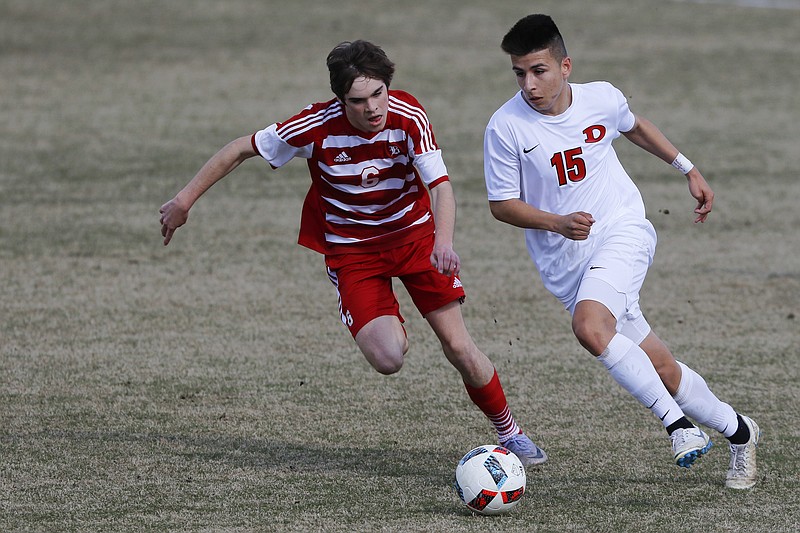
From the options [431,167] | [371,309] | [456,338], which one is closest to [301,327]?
[371,309]

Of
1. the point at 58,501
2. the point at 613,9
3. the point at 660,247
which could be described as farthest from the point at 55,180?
the point at 613,9

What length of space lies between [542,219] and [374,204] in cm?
98

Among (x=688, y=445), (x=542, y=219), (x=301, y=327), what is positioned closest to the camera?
(x=688, y=445)

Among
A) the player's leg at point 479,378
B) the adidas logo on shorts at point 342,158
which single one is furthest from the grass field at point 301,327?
the adidas logo on shorts at point 342,158

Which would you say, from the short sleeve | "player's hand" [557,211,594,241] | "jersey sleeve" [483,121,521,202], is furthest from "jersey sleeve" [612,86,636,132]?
"player's hand" [557,211,594,241]

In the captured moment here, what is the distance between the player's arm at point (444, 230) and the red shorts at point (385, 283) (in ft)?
1.42

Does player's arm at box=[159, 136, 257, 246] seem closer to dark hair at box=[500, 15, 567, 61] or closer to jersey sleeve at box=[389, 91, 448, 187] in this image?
jersey sleeve at box=[389, 91, 448, 187]

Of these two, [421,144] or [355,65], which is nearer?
[355,65]

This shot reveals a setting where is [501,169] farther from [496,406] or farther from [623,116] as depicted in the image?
[496,406]

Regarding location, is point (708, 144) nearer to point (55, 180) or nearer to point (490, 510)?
point (55, 180)

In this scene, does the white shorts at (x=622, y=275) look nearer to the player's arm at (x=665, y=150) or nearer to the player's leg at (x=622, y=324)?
the player's leg at (x=622, y=324)

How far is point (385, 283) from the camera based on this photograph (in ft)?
21.2

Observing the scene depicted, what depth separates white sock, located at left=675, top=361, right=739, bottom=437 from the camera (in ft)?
18.9

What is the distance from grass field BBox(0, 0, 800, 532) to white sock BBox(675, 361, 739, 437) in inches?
11.2
